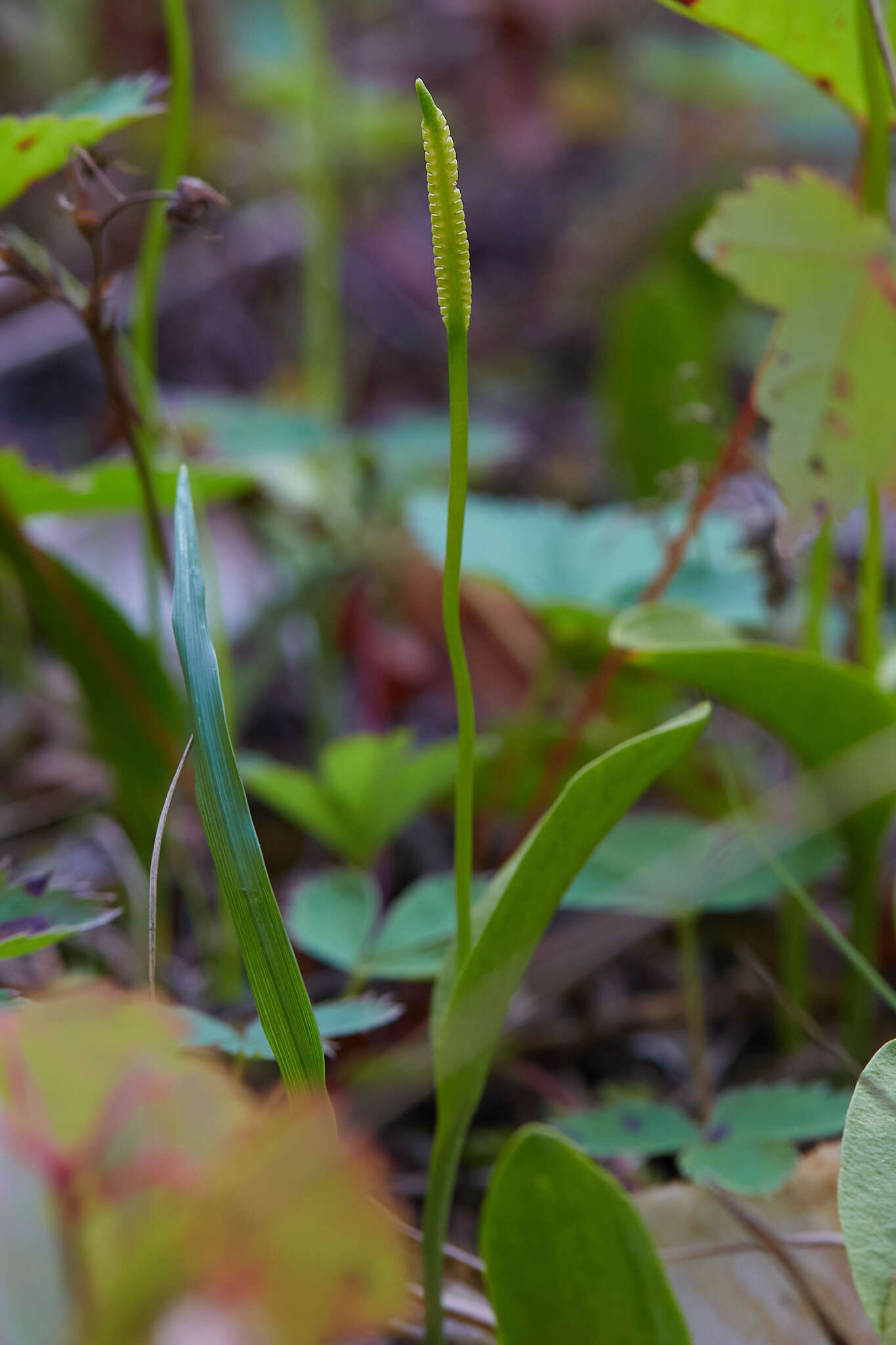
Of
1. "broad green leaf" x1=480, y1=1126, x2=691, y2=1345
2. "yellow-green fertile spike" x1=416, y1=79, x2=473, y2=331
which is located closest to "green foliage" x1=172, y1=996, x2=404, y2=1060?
"broad green leaf" x1=480, y1=1126, x2=691, y2=1345

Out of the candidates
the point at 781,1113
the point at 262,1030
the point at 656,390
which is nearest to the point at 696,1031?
the point at 781,1113

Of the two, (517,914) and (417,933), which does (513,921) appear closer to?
(517,914)

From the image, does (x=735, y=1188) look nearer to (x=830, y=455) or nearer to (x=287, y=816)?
(x=830, y=455)

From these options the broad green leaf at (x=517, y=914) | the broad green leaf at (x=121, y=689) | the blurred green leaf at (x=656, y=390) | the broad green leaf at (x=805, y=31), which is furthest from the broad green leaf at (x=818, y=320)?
the blurred green leaf at (x=656, y=390)

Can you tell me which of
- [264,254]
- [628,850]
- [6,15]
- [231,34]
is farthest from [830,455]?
[231,34]

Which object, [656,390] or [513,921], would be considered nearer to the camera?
[513,921]

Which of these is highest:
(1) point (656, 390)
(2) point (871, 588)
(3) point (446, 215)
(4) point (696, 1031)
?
(3) point (446, 215)

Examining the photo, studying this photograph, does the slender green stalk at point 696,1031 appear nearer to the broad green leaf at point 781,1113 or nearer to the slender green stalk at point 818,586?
the broad green leaf at point 781,1113
